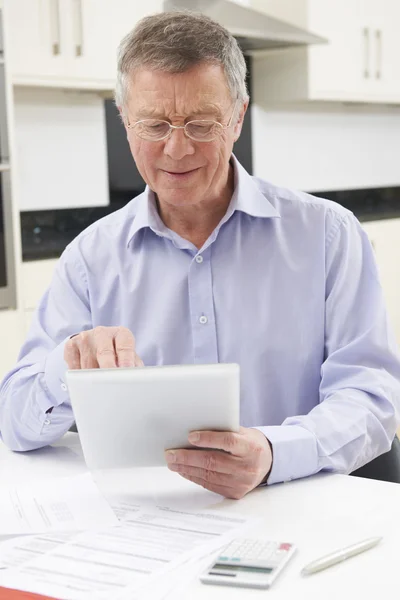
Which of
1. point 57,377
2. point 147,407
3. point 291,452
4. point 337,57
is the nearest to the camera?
point 147,407

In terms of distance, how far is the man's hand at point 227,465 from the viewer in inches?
47.4

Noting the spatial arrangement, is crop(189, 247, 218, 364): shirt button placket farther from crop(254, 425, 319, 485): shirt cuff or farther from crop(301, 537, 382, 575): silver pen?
crop(301, 537, 382, 575): silver pen

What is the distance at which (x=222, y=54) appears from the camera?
153cm

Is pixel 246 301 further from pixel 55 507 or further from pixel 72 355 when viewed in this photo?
pixel 55 507

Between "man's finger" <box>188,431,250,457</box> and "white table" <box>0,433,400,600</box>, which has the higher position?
"man's finger" <box>188,431,250,457</box>

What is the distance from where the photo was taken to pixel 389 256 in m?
4.82

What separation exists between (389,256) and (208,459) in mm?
3797

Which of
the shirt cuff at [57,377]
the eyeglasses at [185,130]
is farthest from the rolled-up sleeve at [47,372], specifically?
the eyeglasses at [185,130]

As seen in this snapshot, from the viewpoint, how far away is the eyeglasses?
152 centimetres

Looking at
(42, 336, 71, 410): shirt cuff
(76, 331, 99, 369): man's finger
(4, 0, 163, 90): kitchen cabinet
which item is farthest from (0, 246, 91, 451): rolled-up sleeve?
(4, 0, 163, 90): kitchen cabinet

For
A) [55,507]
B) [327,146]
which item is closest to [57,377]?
[55,507]

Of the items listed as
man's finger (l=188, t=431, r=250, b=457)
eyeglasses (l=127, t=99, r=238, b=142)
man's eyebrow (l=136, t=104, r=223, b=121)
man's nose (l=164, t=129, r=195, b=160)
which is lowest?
man's finger (l=188, t=431, r=250, b=457)

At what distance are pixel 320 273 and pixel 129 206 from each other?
44cm

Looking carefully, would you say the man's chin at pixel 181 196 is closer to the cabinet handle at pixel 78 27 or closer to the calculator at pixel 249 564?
the calculator at pixel 249 564
